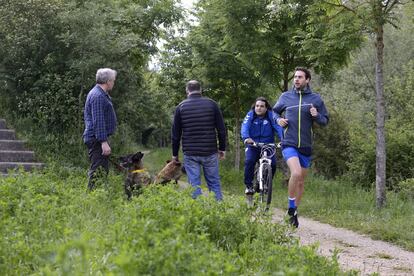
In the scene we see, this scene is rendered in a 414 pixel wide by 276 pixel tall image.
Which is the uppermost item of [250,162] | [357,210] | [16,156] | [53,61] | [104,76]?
[53,61]

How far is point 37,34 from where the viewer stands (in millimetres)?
14000

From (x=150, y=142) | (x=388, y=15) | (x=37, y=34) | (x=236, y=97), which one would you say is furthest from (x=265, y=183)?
(x=150, y=142)

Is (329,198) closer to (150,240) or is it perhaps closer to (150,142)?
(150,240)

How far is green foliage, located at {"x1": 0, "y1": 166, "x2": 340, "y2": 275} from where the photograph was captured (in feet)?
11.2

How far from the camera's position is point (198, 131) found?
8.37 m

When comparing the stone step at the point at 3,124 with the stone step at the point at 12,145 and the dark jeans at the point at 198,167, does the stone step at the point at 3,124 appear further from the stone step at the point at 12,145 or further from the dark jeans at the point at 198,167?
the dark jeans at the point at 198,167

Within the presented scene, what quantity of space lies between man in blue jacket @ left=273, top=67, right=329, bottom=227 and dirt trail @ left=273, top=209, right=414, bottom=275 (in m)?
0.52

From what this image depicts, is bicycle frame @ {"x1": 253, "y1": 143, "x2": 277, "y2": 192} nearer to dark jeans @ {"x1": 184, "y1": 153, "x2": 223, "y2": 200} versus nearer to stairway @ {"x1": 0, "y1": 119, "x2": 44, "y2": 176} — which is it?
dark jeans @ {"x1": 184, "y1": 153, "x2": 223, "y2": 200}

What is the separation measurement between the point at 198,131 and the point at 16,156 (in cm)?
613

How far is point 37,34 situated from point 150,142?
98.2 feet

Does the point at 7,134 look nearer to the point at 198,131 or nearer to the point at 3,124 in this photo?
the point at 3,124

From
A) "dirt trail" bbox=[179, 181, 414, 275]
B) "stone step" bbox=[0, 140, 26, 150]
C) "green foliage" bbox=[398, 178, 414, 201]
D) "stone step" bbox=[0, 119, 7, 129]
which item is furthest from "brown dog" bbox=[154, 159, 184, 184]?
"stone step" bbox=[0, 119, 7, 129]

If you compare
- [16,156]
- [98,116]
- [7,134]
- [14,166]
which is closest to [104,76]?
[98,116]

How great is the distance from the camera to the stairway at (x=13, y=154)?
12430mm
